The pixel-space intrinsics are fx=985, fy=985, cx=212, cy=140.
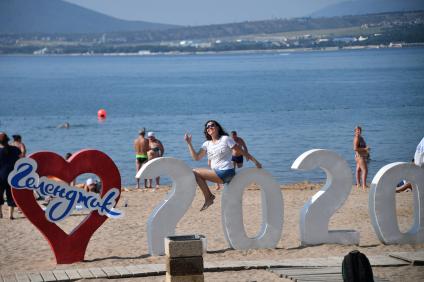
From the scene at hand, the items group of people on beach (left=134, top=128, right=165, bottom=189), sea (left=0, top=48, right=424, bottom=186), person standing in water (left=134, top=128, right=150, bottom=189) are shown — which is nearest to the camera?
group of people on beach (left=134, top=128, right=165, bottom=189)

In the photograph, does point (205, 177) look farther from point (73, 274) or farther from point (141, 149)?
point (141, 149)

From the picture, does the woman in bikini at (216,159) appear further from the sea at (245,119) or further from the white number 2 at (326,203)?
the sea at (245,119)

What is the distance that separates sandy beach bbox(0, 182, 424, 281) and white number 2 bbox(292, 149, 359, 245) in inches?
7.3

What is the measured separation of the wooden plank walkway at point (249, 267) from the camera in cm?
1160

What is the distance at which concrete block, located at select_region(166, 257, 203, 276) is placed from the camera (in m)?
10.4

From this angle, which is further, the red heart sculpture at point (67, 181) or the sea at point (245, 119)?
the sea at point (245, 119)

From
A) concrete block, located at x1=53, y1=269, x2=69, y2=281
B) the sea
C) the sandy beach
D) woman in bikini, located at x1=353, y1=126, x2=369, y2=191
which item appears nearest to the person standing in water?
the sandy beach

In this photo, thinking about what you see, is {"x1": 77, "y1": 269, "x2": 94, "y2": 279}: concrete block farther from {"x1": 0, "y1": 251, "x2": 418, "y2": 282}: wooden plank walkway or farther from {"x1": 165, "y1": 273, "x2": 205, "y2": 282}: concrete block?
{"x1": 165, "y1": 273, "x2": 205, "y2": 282}: concrete block

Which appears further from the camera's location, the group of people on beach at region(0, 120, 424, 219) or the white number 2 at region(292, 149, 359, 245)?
the white number 2 at region(292, 149, 359, 245)

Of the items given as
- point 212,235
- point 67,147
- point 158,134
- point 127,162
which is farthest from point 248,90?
point 212,235

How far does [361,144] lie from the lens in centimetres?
2178

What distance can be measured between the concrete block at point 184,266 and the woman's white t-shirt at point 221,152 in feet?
10.5

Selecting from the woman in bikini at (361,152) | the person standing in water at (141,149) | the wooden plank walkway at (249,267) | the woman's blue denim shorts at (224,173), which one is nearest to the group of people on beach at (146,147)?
the person standing in water at (141,149)

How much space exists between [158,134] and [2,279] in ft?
132
